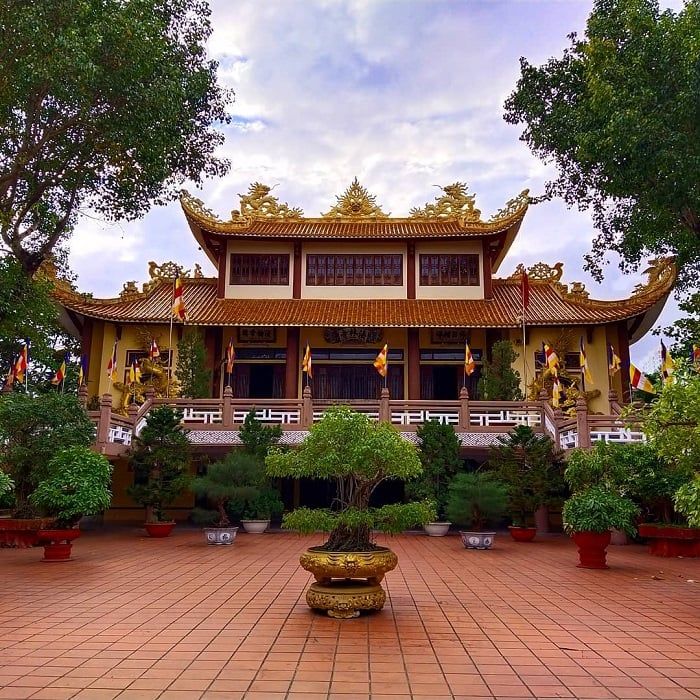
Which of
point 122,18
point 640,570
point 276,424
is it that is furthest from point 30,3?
point 640,570

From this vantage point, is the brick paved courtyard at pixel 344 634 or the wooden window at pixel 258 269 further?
the wooden window at pixel 258 269

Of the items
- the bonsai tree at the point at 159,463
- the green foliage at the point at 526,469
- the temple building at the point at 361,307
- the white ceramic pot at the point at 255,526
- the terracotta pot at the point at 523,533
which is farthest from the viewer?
the temple building at the point at 361,307

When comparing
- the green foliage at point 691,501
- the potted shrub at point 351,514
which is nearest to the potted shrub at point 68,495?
the potted shrub at point 351,514

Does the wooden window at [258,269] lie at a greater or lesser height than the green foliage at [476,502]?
greater

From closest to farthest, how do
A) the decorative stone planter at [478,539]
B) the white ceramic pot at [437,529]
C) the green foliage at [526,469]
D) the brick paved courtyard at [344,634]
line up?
the brick paved courtyard at [344,634]
the decorative stone planter at [478,539]
the green foliage at [526,469]
the white ceramic pot at [437,529]

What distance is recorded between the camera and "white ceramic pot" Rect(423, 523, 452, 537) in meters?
14.1

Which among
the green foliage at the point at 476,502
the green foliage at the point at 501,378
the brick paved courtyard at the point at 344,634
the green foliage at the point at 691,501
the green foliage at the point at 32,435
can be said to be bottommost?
the brick paved courtyard at the point at 344,634

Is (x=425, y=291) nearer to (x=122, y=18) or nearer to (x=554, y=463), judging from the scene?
(x=554, y=463)

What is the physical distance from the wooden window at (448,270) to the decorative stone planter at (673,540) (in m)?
10.8

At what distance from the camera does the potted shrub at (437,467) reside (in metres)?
13.9

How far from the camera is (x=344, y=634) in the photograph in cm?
536

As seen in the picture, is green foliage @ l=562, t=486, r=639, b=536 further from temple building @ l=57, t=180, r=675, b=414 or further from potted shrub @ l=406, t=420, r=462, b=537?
temple building @ l=57, t=180, r=675, b=414

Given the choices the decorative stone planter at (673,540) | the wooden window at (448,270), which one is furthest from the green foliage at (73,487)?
the wooden window at (448,270)

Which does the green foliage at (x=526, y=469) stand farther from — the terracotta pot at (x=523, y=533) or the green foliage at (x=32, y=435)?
the green foliage at (x=32, y=435)
